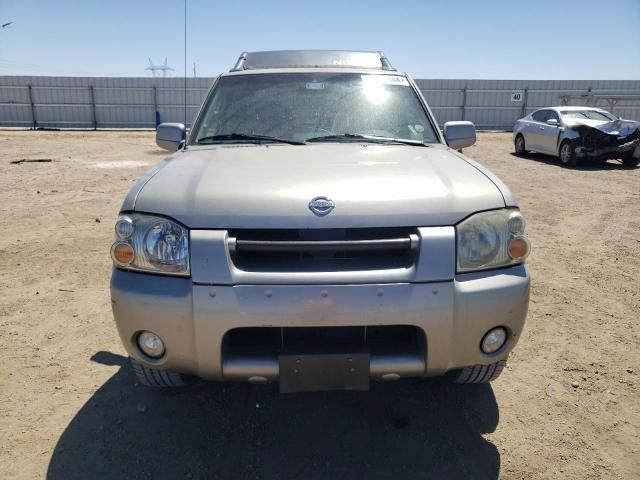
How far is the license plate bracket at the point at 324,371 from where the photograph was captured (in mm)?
2062

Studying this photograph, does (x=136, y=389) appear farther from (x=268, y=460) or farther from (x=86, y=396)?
(x=268, y=460)

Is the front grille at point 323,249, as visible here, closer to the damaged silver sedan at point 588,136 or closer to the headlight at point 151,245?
the headlight at point 151,245

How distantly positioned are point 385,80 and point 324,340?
218cm

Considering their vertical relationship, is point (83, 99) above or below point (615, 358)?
above

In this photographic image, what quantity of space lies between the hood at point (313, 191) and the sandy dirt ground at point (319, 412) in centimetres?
113

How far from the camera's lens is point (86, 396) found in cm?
286

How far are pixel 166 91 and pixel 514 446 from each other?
24.6 meters

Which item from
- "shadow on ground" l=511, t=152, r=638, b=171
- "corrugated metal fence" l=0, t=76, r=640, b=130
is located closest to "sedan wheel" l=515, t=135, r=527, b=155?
"shadow on ground" l=511, t=152, r=638, b=171

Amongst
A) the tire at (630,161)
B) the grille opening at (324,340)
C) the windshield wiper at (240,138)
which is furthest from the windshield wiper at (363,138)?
the tire at (630,161)

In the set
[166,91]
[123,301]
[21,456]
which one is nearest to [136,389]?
[21,456]

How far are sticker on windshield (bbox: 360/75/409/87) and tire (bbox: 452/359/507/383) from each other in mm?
2096

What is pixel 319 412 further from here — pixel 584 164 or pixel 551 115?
pixel 551 115

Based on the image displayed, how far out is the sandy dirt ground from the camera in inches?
91.6

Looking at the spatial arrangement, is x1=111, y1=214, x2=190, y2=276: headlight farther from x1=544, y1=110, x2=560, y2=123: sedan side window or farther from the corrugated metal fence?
the corrugated metal fence
